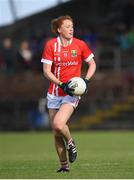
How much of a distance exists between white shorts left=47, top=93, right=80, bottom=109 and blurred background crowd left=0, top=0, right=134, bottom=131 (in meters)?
20.0

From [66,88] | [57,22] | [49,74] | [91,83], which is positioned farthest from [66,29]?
[91,83]

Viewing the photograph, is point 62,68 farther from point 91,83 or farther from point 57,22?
point 91,83

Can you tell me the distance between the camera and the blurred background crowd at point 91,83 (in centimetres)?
3481

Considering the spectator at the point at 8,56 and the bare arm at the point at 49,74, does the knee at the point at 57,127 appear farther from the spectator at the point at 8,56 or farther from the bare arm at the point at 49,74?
the spectator at the point at 8,56

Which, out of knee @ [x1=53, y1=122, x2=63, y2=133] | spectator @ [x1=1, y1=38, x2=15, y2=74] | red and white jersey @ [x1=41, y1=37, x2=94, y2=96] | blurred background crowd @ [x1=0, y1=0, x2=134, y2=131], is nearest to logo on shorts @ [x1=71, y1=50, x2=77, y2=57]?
red and white jersey @ [x1=41, y1=37, x2=94, y2=96]

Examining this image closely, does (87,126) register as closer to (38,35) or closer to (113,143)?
(38,35)

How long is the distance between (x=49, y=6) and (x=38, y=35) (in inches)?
57.6

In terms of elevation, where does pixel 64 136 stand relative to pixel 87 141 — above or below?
above

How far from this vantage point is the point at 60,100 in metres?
14.1

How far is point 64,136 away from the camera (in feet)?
45.5

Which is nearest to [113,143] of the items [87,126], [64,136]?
[87,126]

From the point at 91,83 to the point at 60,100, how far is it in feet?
68.2

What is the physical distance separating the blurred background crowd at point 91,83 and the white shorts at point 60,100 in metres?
20.0

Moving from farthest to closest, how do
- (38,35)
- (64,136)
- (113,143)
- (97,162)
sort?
1. (38,35)
2. (113,143)
3. (97,162)
4. (64,136)
